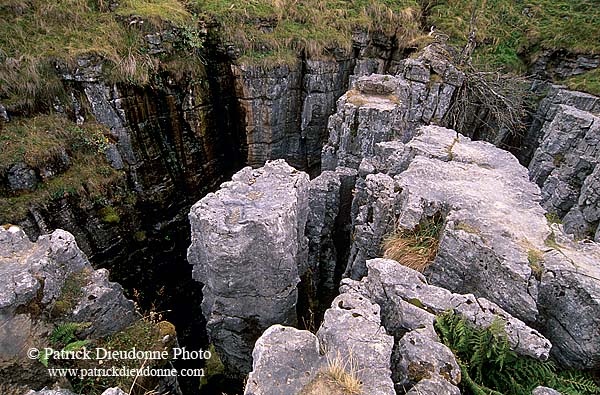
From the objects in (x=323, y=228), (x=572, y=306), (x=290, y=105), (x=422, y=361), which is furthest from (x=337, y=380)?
(x=290, y=105)

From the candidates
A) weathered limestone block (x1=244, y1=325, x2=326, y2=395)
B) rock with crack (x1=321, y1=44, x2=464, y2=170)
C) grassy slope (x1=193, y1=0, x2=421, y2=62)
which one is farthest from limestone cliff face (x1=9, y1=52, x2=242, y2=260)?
weathered limestone block (x1=244, y1=325, x2=326, y2=395)

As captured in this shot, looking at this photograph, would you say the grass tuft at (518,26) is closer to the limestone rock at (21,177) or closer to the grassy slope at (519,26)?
the grassy slope at (519,26)

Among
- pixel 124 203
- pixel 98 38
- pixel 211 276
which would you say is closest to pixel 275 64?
pixel 98 38

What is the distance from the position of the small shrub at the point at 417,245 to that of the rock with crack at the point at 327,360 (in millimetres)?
2206

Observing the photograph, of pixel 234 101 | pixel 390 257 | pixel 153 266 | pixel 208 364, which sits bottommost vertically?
pixel 153 266

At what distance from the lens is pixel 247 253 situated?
733 centimetres

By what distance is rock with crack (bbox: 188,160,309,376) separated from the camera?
721 cm

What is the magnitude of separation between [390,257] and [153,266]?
1156cm

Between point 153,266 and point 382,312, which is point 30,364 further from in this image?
point 153,266

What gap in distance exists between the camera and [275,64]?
17.1 meters

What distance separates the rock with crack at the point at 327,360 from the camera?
13.9ft

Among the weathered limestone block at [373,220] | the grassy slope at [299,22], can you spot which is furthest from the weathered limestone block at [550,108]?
the weathered limestone block at [373,220]

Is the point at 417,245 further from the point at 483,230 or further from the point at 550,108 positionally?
the point at 550,108

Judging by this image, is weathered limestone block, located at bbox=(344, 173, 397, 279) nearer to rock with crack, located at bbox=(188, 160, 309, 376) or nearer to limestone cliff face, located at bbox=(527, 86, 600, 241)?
rock with crack, located at bbox=(188, 160, 309, 376)
